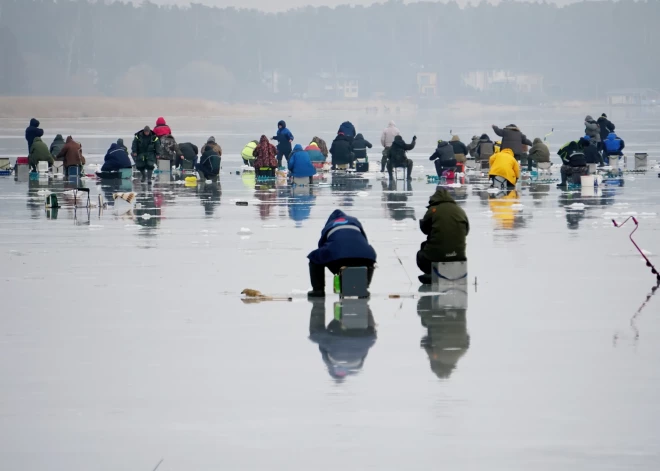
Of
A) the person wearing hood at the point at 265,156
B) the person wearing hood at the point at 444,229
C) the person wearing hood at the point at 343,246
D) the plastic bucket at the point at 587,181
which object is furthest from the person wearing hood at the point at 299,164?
the person wearing hood at the point at 343,246

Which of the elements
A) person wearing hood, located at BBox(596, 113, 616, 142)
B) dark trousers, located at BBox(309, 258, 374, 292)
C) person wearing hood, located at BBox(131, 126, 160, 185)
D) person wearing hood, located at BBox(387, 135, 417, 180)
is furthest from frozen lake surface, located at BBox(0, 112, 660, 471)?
person wearing hood, located at BBox(596, 113, 616, 142)

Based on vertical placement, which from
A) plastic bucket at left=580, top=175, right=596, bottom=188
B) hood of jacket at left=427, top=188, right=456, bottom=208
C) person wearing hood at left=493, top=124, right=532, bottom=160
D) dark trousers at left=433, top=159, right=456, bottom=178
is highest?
person wearing hood at left=493, top=124, right=532, bottom=160

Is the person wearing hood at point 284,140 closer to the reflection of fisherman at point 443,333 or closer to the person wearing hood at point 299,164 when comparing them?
the person wearing hood at point 299,164

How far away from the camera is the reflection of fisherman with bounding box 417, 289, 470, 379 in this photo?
1069 centimetres

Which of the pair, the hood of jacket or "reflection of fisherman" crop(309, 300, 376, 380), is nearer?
"reflection of fisherman" crop(309, 300, 376, 380)

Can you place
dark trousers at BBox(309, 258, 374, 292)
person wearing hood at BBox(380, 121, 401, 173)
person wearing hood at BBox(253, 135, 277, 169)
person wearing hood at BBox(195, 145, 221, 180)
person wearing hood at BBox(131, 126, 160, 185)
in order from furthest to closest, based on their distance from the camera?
person wearing hood at BBox(380, 121, 401, 173)
person wearing hood at BBox(253, 135, 277, 169)
person wearing hood at BBox(195, 145, 221, 180)
person wearing hood at BBox(131, 126, 160, 185)
dark trousers at BBox(309, 258, 374, 292)

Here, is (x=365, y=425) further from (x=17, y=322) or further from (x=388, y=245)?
(x=388, y=245)

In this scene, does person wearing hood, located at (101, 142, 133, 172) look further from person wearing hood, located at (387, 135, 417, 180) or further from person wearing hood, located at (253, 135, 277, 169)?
person wearing hood, located at (387, 135, 417, 180)

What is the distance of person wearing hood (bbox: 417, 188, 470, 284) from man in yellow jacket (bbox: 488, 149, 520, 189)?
637 inches

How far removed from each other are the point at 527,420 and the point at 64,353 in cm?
432

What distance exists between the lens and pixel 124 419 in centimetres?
880

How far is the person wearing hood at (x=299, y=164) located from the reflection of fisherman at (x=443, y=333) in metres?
18.2

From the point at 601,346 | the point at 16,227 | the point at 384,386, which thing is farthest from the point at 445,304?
the point at 16,227

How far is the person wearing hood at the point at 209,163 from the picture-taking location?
34.6 metres
